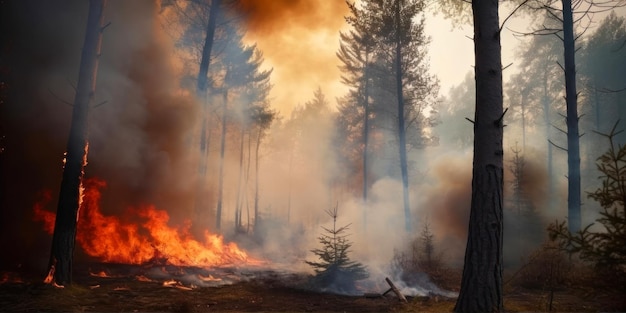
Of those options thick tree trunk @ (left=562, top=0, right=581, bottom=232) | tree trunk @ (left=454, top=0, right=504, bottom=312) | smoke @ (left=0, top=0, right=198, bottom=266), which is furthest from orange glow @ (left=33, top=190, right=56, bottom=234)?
thick tree trunk @ (left=562, top=0, right=581, bottom=232)

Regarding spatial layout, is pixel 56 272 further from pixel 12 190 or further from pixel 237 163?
pixel 237 163

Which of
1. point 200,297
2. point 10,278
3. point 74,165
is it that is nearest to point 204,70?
point 74,165

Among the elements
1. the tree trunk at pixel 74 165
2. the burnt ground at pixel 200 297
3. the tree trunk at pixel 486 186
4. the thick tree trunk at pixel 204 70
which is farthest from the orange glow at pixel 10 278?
the tree trunk at pixel 486 186

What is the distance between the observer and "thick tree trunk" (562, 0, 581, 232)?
35.8ft

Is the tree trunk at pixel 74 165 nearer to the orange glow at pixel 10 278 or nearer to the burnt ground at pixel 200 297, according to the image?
the burnt ground at pixel 200 297

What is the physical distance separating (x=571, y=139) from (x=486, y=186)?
27.4 ft

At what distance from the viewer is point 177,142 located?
1501cm

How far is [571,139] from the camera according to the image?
36.6 ft

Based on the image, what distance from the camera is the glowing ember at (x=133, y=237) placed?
435 inches

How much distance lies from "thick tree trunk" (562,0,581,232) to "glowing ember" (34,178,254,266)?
12522 millimetres

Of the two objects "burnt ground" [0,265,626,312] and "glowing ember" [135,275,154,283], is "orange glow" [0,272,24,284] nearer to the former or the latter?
"burnt ground" [0,265,626,312]

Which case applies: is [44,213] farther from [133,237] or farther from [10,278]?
[10,278]

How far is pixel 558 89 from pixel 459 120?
1688 centimetres

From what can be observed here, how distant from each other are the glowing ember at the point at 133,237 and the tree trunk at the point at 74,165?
3333mm
